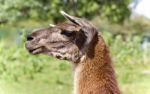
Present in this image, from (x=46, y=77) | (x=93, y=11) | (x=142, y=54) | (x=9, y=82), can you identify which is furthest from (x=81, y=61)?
(x=93, y=11)

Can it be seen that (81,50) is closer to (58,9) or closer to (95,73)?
(95,73)

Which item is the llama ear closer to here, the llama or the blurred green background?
the llama

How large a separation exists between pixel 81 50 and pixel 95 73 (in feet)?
0.86

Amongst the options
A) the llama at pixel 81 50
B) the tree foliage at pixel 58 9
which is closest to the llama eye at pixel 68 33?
the llama at pixel 81 50

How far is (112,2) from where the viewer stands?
1656 inches

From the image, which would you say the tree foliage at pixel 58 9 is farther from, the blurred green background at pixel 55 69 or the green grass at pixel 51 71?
the green grass at pixel 51 71

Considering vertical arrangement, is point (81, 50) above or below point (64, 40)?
below

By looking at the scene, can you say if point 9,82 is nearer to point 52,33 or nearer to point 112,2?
point 52,33

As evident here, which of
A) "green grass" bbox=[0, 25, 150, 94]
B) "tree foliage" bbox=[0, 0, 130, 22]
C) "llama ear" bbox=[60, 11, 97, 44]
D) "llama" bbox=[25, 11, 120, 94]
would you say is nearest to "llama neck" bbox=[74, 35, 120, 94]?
"llama" bbox=[25, 11, 120, 94]

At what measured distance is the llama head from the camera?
522cm

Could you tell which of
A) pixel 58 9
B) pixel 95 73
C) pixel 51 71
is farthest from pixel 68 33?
pixel 58 9

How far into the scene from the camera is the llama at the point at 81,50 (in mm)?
5148

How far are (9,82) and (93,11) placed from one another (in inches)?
1133

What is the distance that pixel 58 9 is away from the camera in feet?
129
